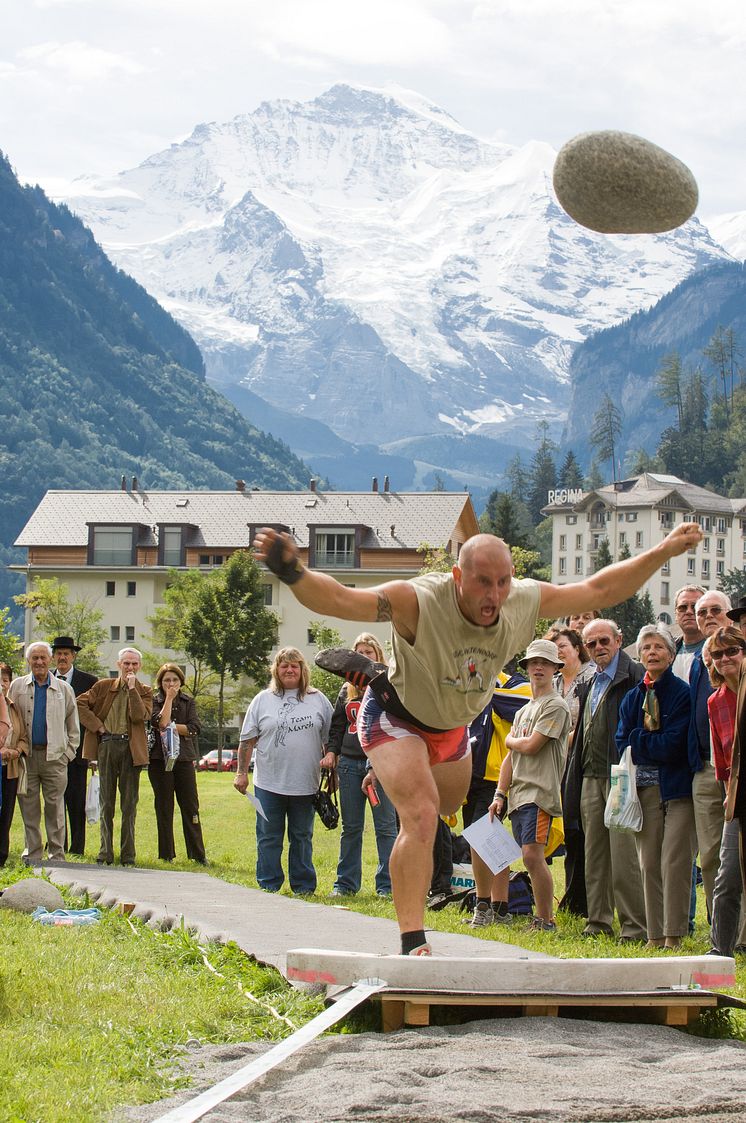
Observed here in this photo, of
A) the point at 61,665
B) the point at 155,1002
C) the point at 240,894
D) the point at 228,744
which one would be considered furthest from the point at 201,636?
the point at 155,1002

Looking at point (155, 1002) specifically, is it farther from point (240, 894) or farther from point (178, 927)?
point (240, 894)

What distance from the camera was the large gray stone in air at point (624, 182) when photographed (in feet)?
30.4

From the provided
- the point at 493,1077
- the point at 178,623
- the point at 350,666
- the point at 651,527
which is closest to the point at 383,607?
the point at 493,1077

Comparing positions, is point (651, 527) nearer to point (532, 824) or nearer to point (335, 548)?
point (335, 548)

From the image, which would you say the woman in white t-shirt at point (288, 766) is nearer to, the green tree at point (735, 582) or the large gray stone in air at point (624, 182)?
the large gray stone in air at point (624, 182)

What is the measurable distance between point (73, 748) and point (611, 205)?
9.69m

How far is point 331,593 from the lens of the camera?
7.12 m

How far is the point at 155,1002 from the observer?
7402 mm

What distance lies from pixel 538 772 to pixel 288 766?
3.68 metres

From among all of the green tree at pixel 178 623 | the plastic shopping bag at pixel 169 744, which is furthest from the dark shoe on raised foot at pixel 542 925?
the green tree at pixel 178 623

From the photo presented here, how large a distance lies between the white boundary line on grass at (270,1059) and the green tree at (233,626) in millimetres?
72918

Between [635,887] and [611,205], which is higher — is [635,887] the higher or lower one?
the lower one

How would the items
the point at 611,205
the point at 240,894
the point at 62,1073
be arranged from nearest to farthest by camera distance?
the point at 62,1073
the point at 611,205
the point at 240,894

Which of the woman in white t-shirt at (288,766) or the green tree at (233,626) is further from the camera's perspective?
the green tree at (233,626)
